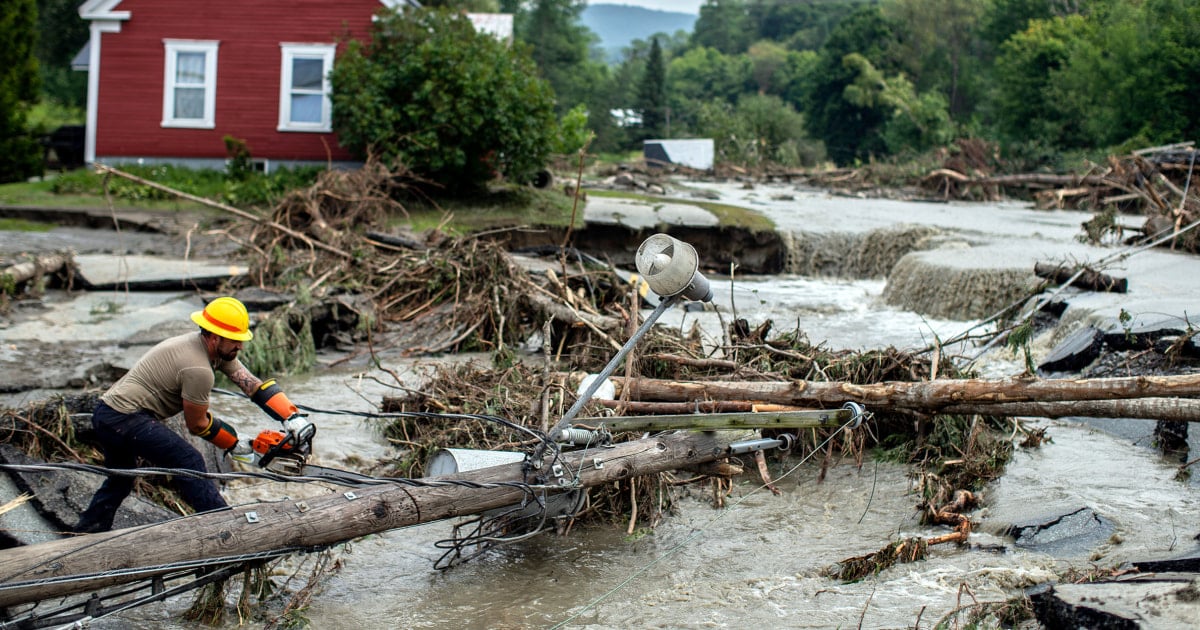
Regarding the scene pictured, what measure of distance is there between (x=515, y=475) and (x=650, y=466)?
2.67ft

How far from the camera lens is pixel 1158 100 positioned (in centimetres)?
3019

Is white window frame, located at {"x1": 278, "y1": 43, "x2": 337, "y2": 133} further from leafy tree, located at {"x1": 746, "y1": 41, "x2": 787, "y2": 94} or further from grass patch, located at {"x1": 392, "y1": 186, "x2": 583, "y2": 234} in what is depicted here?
leafy tree, located at {"x1": 746, "y1": 41, "x2": 787, "y2": 94}

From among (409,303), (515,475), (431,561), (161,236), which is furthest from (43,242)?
(515,475)

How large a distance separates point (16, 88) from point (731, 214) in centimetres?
1582

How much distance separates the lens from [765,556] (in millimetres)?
6207

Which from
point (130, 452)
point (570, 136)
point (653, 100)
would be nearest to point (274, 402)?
point (130, 452)

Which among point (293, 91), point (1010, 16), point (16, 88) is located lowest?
point (16, 88)

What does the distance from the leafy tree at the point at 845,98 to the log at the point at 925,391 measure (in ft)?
150

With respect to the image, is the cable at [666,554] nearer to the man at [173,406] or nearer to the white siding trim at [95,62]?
the man at [173,406]

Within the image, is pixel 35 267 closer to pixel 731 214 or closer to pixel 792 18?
pixel 731 214

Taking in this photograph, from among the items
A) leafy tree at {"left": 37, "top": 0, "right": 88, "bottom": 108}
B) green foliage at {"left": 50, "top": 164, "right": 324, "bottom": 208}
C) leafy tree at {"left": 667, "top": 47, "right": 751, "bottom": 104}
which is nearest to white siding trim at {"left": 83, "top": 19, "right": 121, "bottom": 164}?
green foliage at {"left": 50, "top": 164, "right": 324, "bottom": 208}

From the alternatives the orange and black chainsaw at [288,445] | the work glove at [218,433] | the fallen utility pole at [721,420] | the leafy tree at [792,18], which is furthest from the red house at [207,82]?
the leafy tree at [792,18]

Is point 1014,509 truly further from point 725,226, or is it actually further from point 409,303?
point 725,226

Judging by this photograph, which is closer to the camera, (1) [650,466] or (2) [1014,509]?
(1) [650,466]
